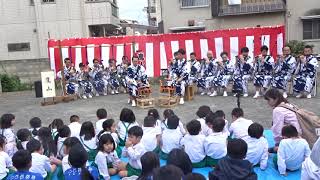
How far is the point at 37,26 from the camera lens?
20.6 metres

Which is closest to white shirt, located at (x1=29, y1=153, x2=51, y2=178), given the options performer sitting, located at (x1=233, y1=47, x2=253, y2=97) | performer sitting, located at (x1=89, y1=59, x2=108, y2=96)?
performer sitting, located at (x1=233, y1=47, x2=253, y2=97)

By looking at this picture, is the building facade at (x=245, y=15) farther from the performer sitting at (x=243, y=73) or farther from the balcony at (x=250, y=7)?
the performer sitting at (x=243, y=73)

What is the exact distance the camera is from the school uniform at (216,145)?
5922 millimetres

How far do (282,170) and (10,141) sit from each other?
13.6ft

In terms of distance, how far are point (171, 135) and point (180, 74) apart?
631 cm

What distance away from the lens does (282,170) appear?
571 cm

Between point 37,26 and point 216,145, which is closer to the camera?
point 216,145

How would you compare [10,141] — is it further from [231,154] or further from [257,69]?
[257,69]

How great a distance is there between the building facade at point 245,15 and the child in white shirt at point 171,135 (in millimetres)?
13585

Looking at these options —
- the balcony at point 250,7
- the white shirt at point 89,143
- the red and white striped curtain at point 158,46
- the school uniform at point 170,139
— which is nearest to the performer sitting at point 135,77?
the red and white striped curtain at point 158,46

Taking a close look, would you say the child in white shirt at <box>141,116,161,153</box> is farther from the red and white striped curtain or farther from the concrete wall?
the concrete wall

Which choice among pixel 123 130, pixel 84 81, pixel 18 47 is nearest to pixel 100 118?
pixel 123 130

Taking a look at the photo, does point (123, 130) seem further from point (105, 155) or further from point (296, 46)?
point (296, 46)

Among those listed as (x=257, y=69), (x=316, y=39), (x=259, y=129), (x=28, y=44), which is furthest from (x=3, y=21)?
(x=259, y=129)
